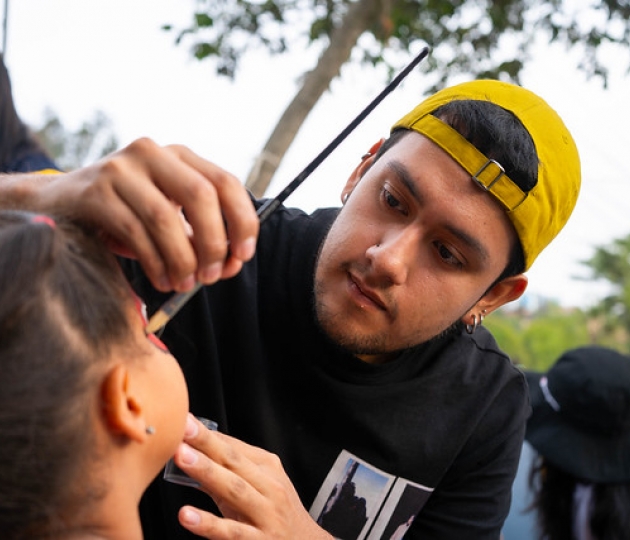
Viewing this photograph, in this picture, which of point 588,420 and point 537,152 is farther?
point 588,420

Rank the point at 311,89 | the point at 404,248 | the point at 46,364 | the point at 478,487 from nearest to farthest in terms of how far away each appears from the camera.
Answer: the point at 46,364 < the point at 404,248 < the point at 478,487 < the point at 311,89

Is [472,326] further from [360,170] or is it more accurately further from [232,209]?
[232,209]

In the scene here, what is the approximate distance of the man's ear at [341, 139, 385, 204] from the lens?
6.79 ft

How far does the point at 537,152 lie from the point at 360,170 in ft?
1.76

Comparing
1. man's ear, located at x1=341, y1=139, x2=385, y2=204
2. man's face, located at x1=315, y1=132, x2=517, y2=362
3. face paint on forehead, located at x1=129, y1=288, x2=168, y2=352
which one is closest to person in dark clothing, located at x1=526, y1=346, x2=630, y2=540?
man's face, located at x1=315, y1=132, x2=517, y2=362

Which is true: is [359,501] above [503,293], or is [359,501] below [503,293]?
below

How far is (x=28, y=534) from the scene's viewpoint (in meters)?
1.08

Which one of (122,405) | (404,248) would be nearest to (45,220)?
(122,405)

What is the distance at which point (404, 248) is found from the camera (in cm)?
172

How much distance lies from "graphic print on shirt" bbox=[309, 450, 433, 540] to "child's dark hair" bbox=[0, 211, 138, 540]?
0.87 metres

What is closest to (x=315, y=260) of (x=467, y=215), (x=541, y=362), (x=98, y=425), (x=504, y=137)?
(x=467, y=215)

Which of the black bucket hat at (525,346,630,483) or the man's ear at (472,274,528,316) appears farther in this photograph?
the black bucket hat at (525,346,630,483)

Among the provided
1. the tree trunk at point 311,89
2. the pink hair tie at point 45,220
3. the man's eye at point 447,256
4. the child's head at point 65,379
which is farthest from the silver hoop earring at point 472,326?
the tree trunk at point 311,89

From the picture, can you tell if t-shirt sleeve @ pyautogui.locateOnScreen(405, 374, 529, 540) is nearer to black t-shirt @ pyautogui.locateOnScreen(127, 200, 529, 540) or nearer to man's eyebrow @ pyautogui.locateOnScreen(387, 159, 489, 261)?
black t-shirt @ pyautogui.locateOnScreen(127, 200, 529, 540)
